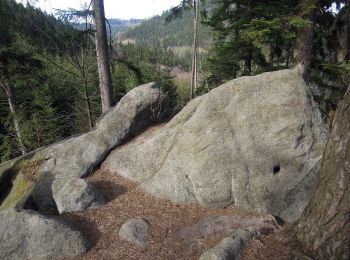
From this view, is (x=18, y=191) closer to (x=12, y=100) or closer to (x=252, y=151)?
(x=252, y=151)

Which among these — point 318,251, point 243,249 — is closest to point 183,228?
point 243,249

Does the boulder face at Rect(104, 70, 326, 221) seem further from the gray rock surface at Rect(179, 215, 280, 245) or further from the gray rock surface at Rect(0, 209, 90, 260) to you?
the gray rock surface at Rect(0, 209, 90, 260)

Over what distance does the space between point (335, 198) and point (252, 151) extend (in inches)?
109

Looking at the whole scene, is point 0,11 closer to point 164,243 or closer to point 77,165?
point 77,165

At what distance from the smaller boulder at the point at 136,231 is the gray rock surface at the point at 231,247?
48.9 inches

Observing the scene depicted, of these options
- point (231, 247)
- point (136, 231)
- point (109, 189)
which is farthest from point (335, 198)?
point (109, 189)

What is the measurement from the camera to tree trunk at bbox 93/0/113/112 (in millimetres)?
10883

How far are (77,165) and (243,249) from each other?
502cm

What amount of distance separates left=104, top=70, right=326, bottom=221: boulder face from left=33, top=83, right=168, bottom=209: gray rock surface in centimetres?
208

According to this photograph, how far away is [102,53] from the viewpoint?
11.2 metres

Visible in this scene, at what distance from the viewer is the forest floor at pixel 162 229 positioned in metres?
5.37

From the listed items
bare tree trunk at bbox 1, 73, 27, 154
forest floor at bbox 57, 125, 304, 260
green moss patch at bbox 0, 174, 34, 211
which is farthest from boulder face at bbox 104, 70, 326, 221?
bare tree trunk at bbox 1, 73, 27, 154

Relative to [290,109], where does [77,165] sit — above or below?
below

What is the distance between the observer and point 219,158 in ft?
22.8
